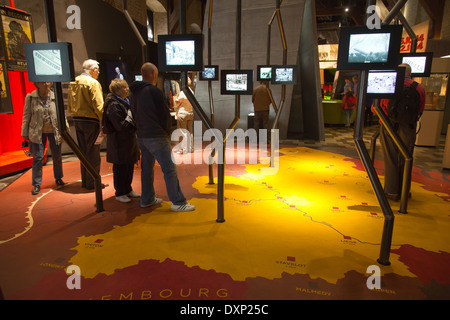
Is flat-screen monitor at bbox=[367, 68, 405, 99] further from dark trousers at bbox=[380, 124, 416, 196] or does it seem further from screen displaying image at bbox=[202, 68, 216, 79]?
screen displaying image at bbox=[202, 68, 216, 79]

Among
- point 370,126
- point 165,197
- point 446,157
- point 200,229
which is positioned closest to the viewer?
point 200,229

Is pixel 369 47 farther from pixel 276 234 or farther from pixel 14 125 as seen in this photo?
pixel 14 125

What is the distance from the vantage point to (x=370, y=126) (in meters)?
12.2

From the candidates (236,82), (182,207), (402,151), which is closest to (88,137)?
(182,207)

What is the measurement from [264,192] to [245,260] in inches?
72.4

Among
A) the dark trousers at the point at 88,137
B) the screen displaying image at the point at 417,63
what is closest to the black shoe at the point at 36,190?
the dark trousers at the point at 88,137

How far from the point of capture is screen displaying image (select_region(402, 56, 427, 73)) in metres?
5.03

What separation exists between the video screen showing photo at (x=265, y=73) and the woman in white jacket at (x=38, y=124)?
374 cm

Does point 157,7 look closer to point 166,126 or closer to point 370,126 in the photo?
point 370,126

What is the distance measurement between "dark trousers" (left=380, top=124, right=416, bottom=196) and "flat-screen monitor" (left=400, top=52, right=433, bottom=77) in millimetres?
1586

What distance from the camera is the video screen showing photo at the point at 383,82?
3.21m

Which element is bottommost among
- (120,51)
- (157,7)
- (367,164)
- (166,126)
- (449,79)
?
(367,164)

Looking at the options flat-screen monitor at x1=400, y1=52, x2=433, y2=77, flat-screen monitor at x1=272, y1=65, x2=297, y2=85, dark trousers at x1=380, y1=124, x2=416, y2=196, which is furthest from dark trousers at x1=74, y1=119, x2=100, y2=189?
flat-screen monitor at x1=400, y1=52, x2=433, y2=77
